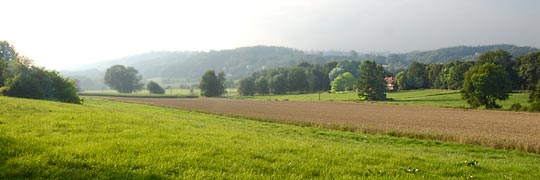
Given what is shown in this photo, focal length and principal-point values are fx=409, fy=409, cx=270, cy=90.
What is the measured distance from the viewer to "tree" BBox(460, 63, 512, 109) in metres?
77.9

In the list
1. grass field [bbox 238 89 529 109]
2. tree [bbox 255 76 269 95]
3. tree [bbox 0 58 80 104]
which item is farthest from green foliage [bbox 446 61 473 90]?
tree [bbox 0 58 80 104]

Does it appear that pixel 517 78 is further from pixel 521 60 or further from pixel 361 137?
pixel 361 137

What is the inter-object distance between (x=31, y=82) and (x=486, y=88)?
7663 centimetres

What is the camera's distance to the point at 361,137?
97.9 ft

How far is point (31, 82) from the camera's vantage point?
184 feet

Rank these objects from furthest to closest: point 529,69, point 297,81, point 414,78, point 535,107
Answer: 1. point 297,81
2. point 414,78
3. point 529,69
4. point 535,107

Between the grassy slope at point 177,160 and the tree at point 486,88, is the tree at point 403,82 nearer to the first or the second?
the tree at point 486,88

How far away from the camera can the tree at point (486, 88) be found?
77.9 metres

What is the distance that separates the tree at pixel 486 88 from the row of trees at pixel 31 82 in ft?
233

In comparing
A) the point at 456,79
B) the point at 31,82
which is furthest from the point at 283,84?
the point at 31,82

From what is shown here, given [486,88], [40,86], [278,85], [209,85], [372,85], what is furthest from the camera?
[278,85]

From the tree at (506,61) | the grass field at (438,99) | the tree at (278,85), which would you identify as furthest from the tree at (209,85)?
the tree at (506,61)

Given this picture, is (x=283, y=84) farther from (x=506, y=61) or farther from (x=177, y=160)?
(x=177, y=160)

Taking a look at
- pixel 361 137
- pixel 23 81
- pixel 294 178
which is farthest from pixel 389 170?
pixel 23 81
